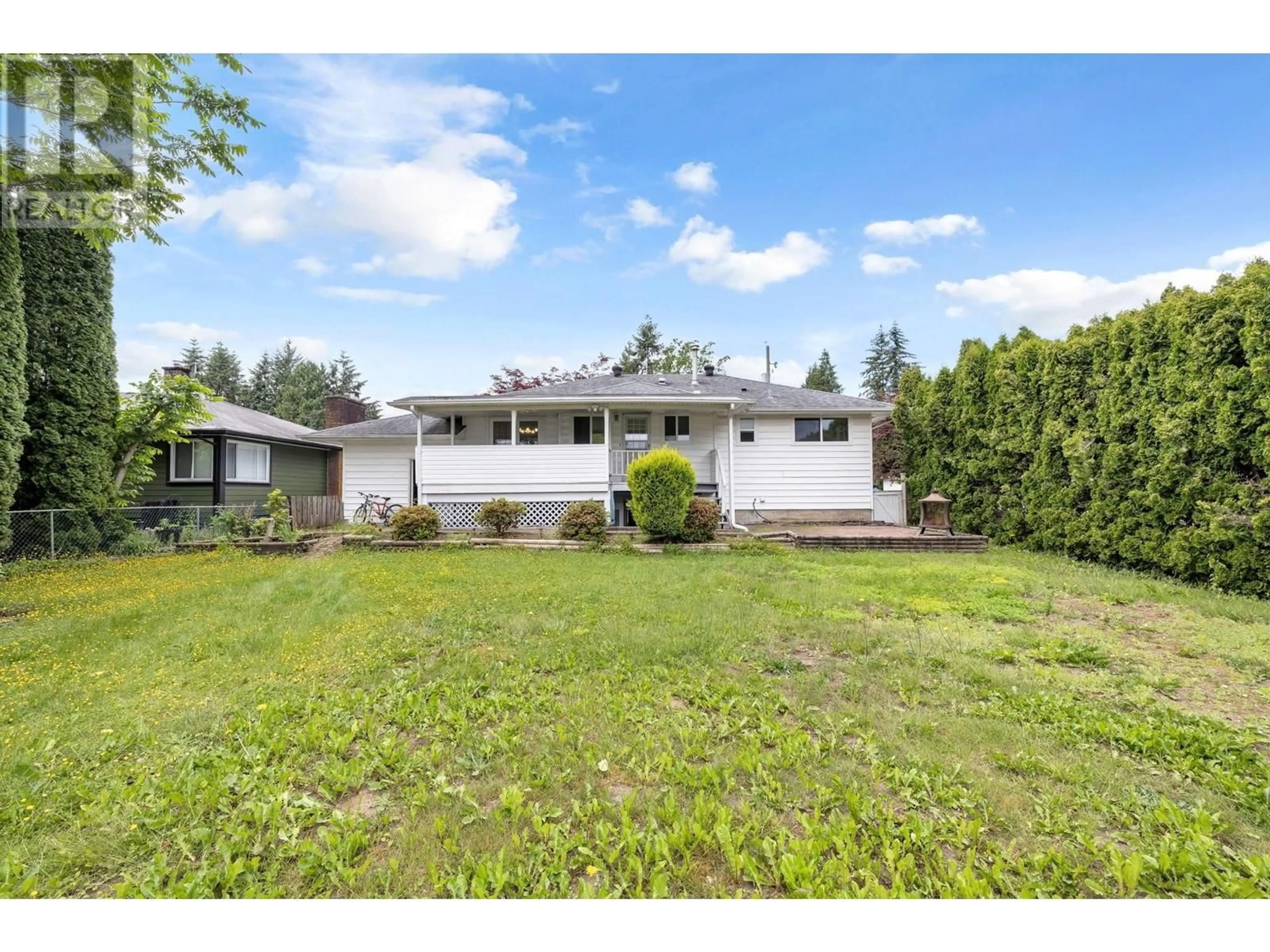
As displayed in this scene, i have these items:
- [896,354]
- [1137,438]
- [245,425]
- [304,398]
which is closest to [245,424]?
[245,425]

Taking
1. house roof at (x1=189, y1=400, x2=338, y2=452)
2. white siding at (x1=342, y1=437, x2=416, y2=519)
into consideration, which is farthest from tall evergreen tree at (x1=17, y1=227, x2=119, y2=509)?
white siding at (x1=342, y1=437, x2=416, y2=519)

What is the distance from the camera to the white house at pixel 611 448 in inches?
501

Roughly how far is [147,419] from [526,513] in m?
8.35

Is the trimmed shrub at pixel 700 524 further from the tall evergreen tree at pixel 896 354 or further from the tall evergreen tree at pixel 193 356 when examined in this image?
the tall evergreen tree at pixel 193 356

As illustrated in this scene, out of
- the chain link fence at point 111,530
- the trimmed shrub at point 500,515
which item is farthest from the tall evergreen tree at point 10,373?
the trimmed shrub at point 500,515

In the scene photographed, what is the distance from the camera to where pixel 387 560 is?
359 inches

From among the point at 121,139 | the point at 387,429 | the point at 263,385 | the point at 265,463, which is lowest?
the point at 265,463

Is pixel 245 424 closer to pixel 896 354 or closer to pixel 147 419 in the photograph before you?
pixel 147 419

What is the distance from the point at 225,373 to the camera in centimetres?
4409

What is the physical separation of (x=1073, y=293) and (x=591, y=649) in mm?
16819

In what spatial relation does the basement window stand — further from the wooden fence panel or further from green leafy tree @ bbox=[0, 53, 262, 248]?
the wooden fence panel
